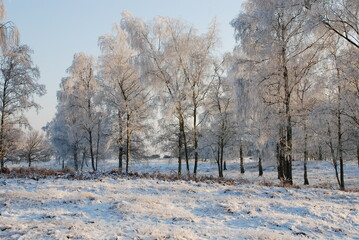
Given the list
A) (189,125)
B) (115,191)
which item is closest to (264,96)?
(189,125)

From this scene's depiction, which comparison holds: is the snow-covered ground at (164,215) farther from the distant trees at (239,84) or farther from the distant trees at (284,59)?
the distant trees at (239,84)

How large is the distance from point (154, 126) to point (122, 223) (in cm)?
1544

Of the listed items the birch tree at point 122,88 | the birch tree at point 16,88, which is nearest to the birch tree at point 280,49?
the birch tree at point 122,88

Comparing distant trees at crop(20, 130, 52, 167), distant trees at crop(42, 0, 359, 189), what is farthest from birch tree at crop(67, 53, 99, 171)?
distant trees at crop(20, 130, 52, 167)

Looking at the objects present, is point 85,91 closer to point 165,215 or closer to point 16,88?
point 16,88

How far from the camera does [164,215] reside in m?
5.84

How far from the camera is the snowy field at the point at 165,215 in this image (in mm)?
4664

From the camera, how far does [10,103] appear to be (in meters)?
17.9

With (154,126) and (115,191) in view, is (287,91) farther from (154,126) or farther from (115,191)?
(154,126)

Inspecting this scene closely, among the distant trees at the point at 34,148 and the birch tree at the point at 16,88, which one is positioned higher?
the birch tree at the point at 16,88

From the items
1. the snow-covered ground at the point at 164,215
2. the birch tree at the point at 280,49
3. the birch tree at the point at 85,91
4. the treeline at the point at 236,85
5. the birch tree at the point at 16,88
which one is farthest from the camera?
the birch tree at the point at 85,91

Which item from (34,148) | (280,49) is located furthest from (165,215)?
(34,148)

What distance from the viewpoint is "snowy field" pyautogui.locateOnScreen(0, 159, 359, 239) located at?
184 inches

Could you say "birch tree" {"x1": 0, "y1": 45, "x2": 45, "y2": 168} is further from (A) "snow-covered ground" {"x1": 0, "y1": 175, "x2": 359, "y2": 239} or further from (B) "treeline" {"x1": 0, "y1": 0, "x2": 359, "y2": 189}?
(A) "snow-covered ground" {"x1": 0, "y1": 175, "x2": 359, "y2": 239}
